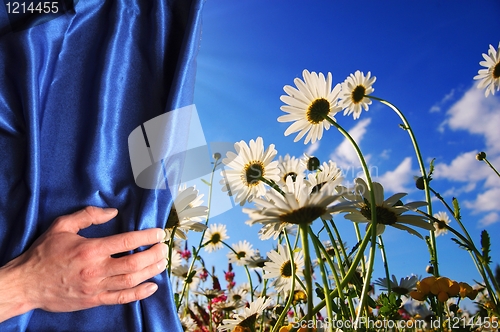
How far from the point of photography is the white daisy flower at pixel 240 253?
1044 millimetres

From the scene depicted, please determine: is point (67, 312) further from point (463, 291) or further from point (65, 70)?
point (463, 291)

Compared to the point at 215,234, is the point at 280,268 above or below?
below

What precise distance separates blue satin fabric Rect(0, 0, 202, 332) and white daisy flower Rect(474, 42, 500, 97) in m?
0.66

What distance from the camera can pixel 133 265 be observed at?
57 centimetres

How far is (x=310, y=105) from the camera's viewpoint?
713 mm

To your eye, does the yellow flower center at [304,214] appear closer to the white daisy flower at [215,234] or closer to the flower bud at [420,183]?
the flower bud at [420,183]

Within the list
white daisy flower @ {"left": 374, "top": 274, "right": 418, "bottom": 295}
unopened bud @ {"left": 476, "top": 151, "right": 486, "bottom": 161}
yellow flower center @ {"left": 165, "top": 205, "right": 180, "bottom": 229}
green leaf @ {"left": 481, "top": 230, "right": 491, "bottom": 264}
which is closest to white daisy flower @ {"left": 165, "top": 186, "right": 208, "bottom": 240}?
yellow flower center @ {"left": 165, "top": 205, "right": 180, "bottom": 229}

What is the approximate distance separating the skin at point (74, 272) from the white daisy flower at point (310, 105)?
0.31 metres

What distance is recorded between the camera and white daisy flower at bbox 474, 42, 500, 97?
93cm

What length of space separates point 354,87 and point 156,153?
1.50 feet

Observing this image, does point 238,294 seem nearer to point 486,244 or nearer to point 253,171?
point 253,171

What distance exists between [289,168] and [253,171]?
12 centimetres

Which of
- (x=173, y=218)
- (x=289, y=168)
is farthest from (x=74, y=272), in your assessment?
(x=289, y=168)

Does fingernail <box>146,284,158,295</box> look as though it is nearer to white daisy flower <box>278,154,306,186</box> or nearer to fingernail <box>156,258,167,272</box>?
fingernail <box>156,258,167,272</box>
